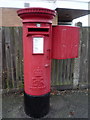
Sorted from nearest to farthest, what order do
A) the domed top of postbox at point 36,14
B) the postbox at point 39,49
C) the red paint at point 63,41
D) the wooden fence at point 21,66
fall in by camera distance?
1. the domed top of postbox at point 36,14
2. the postbox at point 39,49
3. the red paint at point 63,41
4. the wooden fence at point 21,66

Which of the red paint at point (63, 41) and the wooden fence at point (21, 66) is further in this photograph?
the wooden fence at point (21, 66)

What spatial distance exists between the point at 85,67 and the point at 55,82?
3.31ft

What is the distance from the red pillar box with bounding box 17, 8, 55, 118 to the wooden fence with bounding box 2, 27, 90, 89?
40.1 inches

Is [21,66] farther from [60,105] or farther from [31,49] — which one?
[60,105]

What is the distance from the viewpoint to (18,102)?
2.93 metres

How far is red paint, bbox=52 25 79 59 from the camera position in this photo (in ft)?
8.03

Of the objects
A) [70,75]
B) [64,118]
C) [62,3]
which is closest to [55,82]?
[70,75]

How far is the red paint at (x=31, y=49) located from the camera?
197 cm

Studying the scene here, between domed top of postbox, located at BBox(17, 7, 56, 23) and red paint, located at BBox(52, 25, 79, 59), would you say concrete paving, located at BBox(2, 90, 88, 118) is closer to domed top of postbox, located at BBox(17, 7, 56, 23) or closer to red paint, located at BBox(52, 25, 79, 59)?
red paint, located at BBox(52, 25, 79, 59)

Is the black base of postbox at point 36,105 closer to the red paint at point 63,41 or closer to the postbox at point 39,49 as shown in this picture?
the postbox at point 39,49

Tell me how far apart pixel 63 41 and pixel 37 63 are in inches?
31.3

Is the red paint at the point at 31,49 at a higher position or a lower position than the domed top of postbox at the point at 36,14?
lower

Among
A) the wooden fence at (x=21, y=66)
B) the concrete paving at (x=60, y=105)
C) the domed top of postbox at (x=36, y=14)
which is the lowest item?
the concrete paving at (x=60, y=105)

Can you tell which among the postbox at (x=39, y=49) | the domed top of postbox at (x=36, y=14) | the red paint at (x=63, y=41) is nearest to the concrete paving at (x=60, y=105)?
the postbox at (x=39, y=49)
